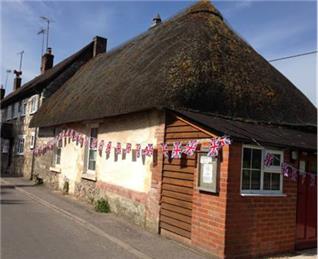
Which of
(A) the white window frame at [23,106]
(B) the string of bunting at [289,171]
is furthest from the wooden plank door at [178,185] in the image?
(A) the white window frame at [23,106]

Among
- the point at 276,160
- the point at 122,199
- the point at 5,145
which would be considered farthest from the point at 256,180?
the point at 5,145

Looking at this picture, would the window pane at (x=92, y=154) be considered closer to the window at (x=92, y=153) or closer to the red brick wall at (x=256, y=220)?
the window at (x=92, y=153)

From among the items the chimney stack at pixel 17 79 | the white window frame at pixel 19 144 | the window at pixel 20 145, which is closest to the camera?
the white window frame at pixel 19 144

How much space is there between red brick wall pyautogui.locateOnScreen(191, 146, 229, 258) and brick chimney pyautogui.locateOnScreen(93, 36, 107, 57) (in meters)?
17.7

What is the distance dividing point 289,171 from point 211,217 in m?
2.07

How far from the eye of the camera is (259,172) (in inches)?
337

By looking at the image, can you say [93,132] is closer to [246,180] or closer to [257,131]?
[257,131]

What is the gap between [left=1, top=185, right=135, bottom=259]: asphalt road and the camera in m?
7.75

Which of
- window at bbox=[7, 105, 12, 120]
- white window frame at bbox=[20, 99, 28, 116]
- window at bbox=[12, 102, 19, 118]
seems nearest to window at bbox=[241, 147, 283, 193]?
white window frame at bbox=[20, 99, 28, 116]

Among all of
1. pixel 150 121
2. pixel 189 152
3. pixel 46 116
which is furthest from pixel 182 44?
pixel 46 116

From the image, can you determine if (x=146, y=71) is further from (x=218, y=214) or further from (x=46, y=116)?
(x=46, y=116)

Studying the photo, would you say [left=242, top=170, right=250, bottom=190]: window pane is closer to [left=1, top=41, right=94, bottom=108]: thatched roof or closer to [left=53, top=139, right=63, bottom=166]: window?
[left=53, top=139, right=63, bottom=166]: window

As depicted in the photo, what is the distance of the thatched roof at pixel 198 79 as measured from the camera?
1027 centimetres

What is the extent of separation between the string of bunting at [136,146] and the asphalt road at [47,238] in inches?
→ 90.3
